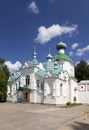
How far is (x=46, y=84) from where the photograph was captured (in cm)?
3316

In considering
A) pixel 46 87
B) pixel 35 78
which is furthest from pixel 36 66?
pixel 46 87

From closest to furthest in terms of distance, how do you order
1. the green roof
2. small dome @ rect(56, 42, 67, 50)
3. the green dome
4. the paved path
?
the paved path
the green roof
the green dome
small dome @ rect(56, 42, 67, 50)

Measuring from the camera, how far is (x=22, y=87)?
34.8m

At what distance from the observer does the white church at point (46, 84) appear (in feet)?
107

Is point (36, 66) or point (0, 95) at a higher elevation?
point (36, 66)

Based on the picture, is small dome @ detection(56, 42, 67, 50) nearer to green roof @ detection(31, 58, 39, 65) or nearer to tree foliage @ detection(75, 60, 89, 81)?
green roof @ detection(31, 58, 39, 65)

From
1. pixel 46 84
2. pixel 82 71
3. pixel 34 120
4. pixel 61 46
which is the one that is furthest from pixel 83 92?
pixel 34 120

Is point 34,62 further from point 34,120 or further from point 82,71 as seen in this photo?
point 82,71

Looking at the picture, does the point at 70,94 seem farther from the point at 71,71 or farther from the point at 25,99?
the point at 25,99

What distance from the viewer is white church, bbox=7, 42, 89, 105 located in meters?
32.8

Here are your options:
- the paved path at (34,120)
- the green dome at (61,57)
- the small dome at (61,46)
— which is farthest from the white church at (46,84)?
the paved path at (34,120)

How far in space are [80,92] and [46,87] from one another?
1238cm

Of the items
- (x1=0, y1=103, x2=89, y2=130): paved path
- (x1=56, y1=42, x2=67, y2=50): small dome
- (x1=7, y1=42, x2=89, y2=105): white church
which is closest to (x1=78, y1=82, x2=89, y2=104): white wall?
(x1=7, y1=42, x2=89, y2=105): white church

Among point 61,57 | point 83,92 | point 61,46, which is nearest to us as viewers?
point 61,57
